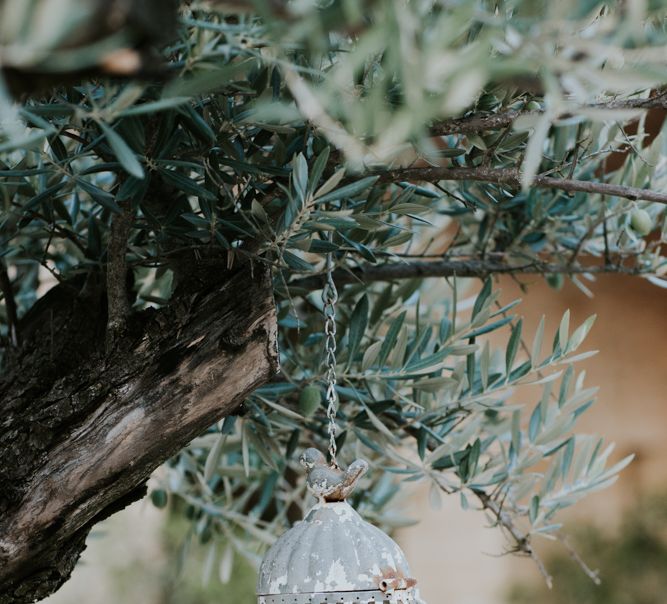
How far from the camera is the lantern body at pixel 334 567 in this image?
70cm

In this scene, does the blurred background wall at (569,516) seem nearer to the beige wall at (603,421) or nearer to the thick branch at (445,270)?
the beige wall at (603,421)

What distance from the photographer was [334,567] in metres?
0.71

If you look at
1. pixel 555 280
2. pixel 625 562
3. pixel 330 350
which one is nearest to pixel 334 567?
pixel 330 350

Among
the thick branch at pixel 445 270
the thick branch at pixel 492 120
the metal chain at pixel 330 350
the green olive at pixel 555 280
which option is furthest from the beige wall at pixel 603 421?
the thick branch at pixel 492 120

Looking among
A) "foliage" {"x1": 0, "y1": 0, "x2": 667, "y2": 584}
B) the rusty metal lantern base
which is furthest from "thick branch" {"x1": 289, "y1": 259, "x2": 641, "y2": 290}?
the rusty metal lantern base

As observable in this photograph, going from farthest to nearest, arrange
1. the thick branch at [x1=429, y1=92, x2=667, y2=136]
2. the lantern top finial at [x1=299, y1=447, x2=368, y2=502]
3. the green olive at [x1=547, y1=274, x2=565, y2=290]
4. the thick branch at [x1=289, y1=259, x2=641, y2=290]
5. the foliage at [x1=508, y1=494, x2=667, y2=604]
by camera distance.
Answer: the foliage at [x1=508, y1=494, x2=667, y2=604] → the green olive at [x1=547, y1=274, x2=565, y2=290] → the thick branch at [x1=289, y1=259, x2=641, y2=290] → the lantern top finial at [x1=299, y1=447, x2=368, y2=502] → the thick branch at [x1=429, y1=92, x2=667, y2=136]

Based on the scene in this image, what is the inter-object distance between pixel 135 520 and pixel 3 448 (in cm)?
283

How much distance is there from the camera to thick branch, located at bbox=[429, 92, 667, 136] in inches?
25.8

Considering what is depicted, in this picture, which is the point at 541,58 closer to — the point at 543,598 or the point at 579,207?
the point at 579,207

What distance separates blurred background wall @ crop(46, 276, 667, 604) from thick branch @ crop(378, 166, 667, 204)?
237cm

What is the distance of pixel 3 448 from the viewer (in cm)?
72

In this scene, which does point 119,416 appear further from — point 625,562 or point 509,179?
point 625,562

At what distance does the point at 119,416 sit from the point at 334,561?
21 cm

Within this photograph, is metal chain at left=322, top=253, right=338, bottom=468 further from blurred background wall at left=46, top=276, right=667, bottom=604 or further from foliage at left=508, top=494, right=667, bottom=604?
foliage at left=508, top=494, right=667, bottom=604
